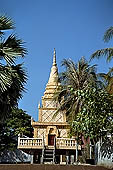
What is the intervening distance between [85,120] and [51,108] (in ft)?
55.4

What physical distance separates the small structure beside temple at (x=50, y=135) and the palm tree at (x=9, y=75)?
9.10 metres

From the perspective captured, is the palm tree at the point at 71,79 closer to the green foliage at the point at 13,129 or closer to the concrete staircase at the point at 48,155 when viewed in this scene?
the concrete staircase at the point at 48,155

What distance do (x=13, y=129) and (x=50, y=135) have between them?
24.6ft

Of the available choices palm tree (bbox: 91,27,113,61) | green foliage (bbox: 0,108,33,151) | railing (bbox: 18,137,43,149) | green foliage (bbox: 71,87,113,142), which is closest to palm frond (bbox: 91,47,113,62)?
palm tree (bbox: 91,27,113,61)

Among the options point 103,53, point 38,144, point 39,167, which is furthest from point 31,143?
point 39,167

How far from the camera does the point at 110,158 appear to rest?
8.34 metres

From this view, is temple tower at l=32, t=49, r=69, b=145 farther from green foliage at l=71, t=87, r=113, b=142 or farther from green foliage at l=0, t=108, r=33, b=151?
green foliage at l=71, t=87, r=113, b=142

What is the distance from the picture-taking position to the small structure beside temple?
2023 cm

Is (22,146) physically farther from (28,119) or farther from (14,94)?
(28,119)

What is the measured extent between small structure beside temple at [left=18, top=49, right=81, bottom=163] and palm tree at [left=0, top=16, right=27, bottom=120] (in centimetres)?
910

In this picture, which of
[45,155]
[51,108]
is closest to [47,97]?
[51,108]

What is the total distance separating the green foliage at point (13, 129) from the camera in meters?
29.7

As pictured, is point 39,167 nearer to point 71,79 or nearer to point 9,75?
point 9,75

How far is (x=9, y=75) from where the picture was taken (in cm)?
1061
